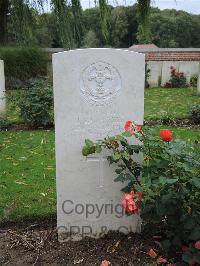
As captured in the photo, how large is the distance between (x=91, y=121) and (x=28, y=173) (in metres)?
1.99

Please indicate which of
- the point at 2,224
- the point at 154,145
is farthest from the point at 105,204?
the point at 2,224

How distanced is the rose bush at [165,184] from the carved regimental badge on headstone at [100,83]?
11.1 inches

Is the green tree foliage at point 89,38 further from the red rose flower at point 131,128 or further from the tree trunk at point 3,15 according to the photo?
the red rose flower at point 131,128

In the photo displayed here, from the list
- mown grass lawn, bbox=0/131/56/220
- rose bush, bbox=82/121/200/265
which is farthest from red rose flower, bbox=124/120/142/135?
mown grass lawn, bbox=0/131/56/220

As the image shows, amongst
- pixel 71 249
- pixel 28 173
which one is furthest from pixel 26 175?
pixel 71 249

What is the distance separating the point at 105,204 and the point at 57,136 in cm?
62

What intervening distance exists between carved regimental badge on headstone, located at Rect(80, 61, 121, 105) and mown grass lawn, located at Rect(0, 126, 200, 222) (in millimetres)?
677

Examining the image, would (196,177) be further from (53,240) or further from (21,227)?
(21,227)

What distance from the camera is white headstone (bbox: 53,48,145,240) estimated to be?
2904 mm

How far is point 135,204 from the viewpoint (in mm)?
2561

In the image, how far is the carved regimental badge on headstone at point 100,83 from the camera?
2.93 m

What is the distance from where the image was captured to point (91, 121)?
9.80ft

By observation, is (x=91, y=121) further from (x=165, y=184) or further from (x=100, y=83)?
(x=165, y=184)

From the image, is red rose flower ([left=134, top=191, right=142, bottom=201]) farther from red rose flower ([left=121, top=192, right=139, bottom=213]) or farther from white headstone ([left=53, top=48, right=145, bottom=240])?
white headstone ([left=53, top=48, right=145, bottom=240])
